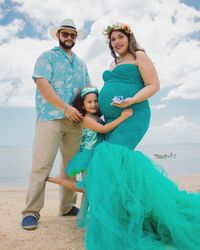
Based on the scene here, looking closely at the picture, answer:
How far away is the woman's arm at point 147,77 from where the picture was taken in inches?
129

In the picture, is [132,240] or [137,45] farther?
[137,45]

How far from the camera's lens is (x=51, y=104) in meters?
4.02

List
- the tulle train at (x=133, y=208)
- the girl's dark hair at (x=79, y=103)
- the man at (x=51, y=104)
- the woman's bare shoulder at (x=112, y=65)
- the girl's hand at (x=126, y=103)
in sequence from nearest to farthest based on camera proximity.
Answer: the tulle train at (x=133, y=208) → the girl's hand at (x=126, y=103) → the woman's bare shoulder at (x=112, y=65) → the girl's dark hair at (x=79, y=103) → the man at (x=51, y=104)


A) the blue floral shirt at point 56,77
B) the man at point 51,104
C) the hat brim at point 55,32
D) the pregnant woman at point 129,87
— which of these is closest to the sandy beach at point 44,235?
the man at point 51,104

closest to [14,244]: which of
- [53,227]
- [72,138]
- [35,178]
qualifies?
[53,227]


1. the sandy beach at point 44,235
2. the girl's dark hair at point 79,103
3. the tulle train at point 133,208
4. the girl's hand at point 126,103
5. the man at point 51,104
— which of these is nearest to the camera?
the tulle train at point 133,208

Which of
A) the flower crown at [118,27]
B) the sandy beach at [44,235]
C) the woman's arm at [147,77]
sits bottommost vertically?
the sandy beach at [44,235]

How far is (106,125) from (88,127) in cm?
23

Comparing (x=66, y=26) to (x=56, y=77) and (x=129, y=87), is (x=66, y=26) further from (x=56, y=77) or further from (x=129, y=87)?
(x=129, y=87)

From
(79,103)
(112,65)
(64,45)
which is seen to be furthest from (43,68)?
(112,65)

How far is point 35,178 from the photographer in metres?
3.99

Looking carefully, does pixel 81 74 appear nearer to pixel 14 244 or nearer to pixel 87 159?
pixel 87 159

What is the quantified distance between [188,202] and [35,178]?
5.56 ft

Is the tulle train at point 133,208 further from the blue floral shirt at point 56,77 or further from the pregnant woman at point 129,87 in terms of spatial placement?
the blue floral shirt at point 56,77
